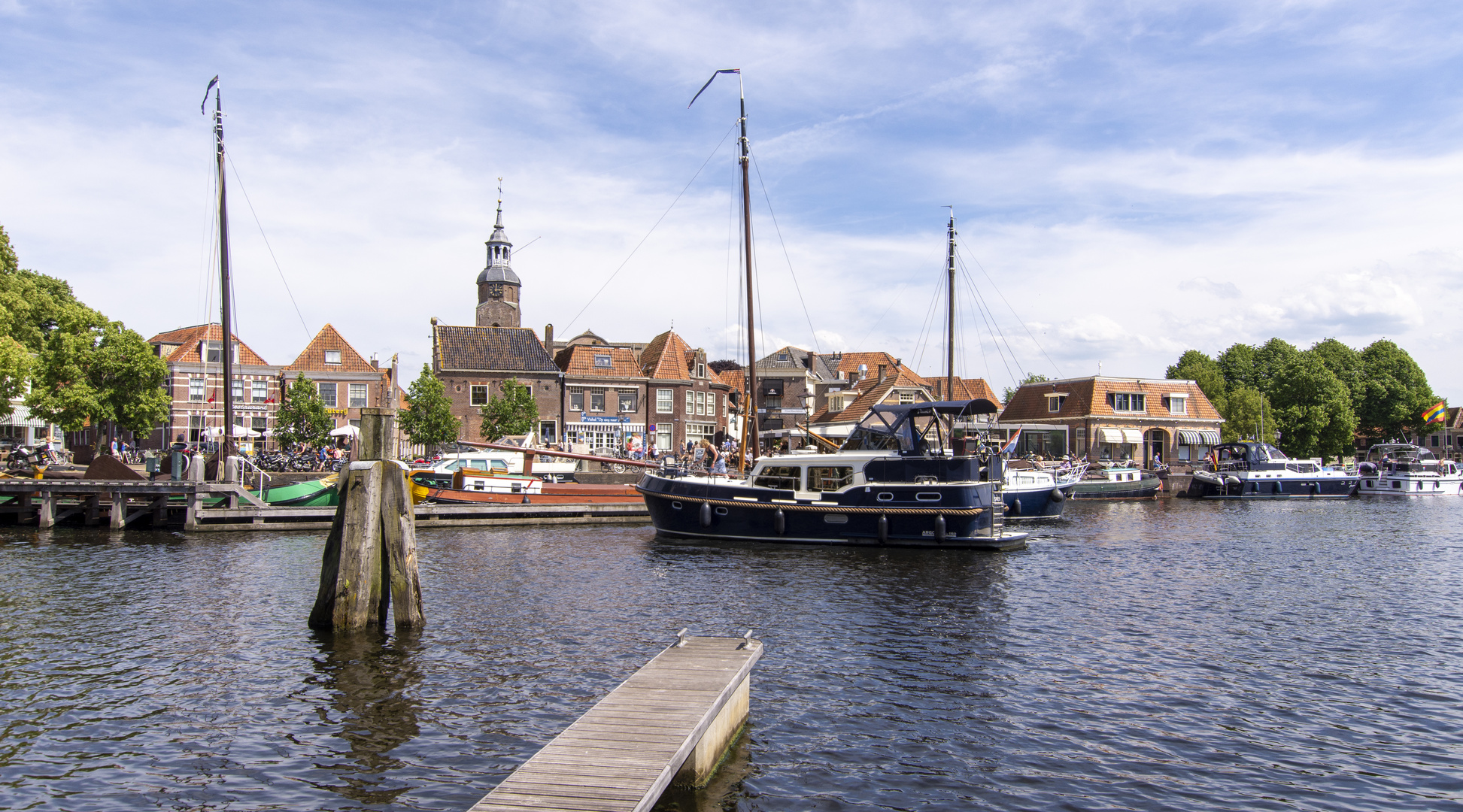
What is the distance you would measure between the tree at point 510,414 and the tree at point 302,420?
10.6m

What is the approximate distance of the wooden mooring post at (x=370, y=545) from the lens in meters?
15.9

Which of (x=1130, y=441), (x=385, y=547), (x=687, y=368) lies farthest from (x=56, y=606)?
(x=1130, y=441)

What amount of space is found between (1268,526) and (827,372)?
69766 mm

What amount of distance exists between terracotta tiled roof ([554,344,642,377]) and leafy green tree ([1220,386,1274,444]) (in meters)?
54.3

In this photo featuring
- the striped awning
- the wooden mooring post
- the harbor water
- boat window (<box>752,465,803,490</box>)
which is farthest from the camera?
the striped awning

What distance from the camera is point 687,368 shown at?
2884 inches

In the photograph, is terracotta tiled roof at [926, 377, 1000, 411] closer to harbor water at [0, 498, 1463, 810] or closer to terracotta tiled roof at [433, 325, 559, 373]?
terracotta tiled roof at [433, 325, 559, 373]

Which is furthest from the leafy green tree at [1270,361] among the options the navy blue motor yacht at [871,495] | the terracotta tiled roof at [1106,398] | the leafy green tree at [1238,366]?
the navy blue motor yacht at [871,495]

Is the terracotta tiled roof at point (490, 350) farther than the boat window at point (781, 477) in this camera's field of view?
Yes

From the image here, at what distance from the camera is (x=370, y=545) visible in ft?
52.5

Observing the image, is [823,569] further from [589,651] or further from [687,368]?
[687,368]

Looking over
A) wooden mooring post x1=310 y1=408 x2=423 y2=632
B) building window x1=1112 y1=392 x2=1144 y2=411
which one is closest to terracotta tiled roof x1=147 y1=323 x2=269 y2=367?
wooden mooring post x1=310 y1=408 x2=423 y2=632

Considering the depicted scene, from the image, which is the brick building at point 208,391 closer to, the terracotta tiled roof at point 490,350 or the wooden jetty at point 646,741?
the terracotta tiled roof at point 490,350

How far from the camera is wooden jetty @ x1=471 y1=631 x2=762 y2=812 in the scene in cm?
787
